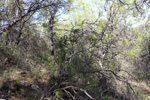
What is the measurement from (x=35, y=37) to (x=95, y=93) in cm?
376

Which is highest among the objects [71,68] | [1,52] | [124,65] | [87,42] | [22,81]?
[87,42]

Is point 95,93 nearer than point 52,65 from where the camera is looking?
No

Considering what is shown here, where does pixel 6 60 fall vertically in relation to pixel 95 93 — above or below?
above

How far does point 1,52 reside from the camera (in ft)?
14.4

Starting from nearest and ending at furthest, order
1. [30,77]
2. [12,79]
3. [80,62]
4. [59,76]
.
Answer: [59,76]
[80,62]
[12,79]
[30,77]

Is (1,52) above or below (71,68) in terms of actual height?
above

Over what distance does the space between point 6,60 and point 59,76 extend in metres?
2.37

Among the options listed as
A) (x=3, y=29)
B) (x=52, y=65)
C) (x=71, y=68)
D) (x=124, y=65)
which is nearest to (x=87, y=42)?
(x=71, y=68)

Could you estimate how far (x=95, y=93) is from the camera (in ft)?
13.5

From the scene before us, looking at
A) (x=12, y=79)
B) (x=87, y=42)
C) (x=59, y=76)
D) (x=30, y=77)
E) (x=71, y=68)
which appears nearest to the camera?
(x=59, y=76)

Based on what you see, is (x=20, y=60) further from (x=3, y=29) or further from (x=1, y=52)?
(x=3, y=29)

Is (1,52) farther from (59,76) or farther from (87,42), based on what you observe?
(87,42)

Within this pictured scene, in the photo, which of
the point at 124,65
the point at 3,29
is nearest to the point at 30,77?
the point at 3,29

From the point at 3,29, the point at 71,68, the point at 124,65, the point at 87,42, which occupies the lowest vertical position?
the point at 124,65
